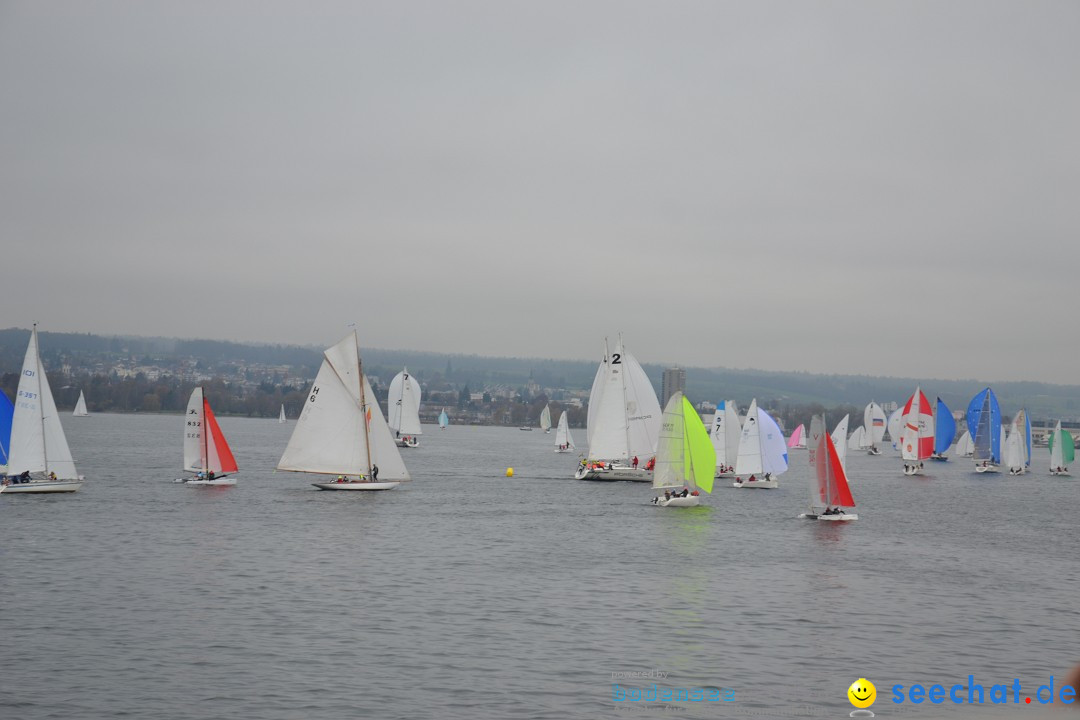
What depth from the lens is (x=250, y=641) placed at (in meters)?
26.2

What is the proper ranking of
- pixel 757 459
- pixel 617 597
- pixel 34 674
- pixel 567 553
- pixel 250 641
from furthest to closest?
pixel 757 459 → pixel 567 553 → pixel 617 597 → pixel 250 641 → pixel 34 674

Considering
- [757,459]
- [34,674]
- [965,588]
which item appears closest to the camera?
[34,674]

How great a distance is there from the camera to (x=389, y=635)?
1070 inches

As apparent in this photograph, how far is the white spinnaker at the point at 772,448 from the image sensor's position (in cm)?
7812

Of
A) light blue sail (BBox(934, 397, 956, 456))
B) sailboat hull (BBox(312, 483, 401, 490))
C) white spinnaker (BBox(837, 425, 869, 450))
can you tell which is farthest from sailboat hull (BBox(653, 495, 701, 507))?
white spinnaker (BBox(837, 425, 869, 450))

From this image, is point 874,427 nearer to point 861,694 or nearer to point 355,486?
point 355,486

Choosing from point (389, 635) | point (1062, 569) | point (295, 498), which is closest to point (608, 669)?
point (389, 635)

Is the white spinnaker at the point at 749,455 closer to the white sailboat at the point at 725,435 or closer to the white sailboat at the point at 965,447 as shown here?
the white sailboat at the point at 725,435

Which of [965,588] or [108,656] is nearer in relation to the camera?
[108,656]

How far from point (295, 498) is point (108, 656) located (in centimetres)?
3711

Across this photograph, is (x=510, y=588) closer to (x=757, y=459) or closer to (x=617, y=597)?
(x=617, y=597)

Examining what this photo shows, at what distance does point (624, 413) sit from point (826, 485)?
23411mm

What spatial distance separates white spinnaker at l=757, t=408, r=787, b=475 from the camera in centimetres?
7812

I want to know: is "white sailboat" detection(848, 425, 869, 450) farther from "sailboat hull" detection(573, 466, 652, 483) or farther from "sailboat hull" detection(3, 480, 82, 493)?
"sailboat hull" detection(3, 480, 82, 493)
